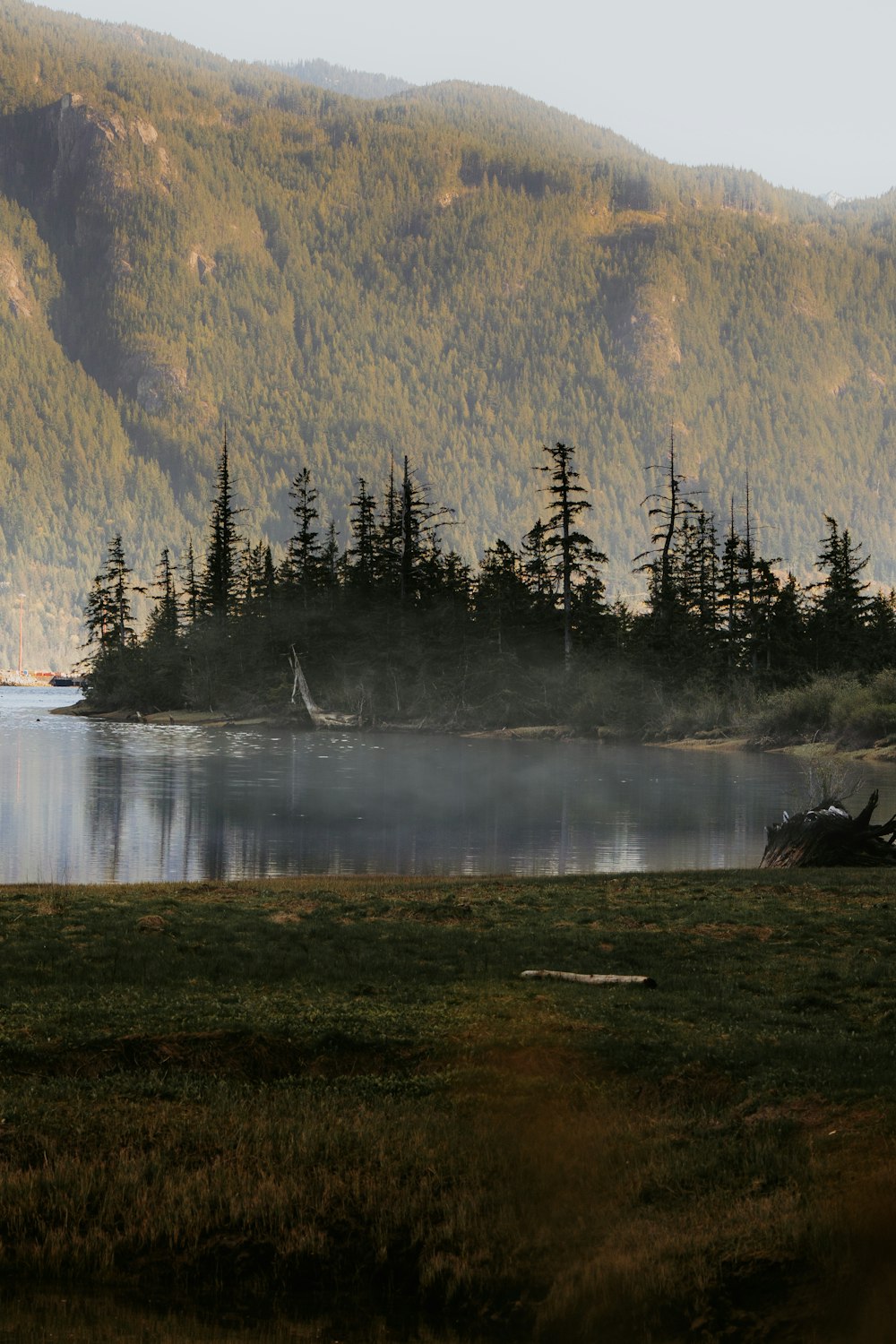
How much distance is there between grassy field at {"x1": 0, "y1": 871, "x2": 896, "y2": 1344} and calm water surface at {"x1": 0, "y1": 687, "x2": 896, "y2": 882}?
14.5 meters

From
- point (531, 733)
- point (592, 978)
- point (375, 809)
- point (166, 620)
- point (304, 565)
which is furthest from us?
point (166, 620)

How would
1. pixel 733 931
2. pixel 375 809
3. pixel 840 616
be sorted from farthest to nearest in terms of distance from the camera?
pixel 840 616 < pixel 375 809 < pixel 733 931

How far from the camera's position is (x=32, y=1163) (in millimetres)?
9273

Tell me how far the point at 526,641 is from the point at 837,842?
73.9m

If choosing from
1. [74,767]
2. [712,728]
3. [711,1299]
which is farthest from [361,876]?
[712,728]

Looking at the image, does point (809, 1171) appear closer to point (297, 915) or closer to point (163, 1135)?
point (163, 1135)

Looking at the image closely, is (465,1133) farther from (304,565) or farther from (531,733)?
(304,565)

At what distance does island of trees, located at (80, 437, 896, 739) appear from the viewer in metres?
86.9

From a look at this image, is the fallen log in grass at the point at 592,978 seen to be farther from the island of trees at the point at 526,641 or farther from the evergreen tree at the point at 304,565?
the evergreen tree at the point at 304,565

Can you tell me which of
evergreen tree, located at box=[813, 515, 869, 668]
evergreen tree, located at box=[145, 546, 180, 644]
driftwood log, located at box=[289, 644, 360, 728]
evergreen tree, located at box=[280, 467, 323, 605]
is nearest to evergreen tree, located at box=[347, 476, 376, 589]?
evergreen tree, located at box=[280, 467, 323, 605]

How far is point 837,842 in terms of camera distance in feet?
93.4

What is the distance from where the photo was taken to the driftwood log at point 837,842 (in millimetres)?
A: 28234

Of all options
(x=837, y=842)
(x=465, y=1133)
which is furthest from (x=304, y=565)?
(x=465, y=1133)

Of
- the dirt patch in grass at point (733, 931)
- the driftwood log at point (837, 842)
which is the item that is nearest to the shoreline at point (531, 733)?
the driftwood log at point (837, 842)
